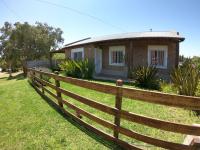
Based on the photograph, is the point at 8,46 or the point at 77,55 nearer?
the point at 77,55

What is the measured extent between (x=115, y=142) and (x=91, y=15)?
68.8 feet

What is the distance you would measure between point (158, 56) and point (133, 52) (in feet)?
6.53

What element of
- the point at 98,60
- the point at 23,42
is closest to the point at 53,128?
the point at 98,60

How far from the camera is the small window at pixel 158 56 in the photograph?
52.9 feet

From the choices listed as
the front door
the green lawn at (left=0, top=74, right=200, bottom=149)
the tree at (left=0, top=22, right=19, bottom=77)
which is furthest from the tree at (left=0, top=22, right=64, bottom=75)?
the green lawn at (left=0, top=74, right=200, bottom=149)

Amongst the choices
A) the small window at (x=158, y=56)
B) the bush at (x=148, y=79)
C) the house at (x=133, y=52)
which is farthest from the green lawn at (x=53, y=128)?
the small window at (x=158, y=56)

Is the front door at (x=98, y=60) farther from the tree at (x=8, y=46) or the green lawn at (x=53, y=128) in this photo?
the tree at (x=8, y=46)

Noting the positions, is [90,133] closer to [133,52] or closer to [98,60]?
[133,52]

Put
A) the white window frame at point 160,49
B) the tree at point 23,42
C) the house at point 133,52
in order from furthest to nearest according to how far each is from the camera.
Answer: the tree at point 23,42 < the white window frame at point 160,49 < the house at point 133,52

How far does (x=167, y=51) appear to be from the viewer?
15.9 meters

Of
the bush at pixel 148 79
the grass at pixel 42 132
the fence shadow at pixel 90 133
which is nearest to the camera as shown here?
the fence shadow at pixel 90 133

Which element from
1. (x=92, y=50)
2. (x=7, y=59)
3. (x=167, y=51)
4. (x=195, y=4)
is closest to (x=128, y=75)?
(x=167, y=51)

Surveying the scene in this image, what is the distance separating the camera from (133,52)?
57.2 feet

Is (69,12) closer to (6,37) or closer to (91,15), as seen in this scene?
(91,15)
